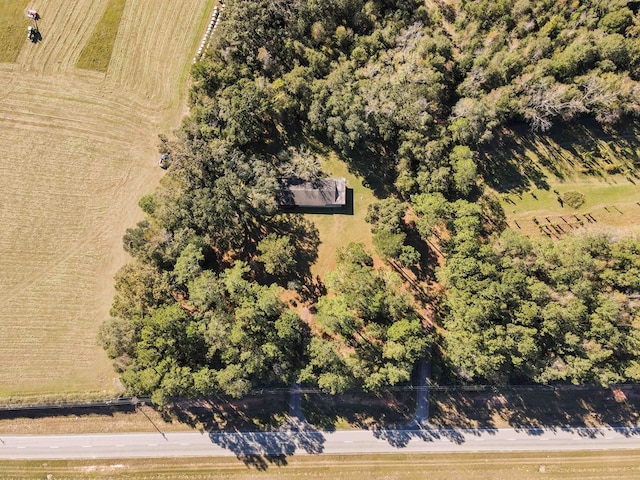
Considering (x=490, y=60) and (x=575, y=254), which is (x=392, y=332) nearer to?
(x=575, y=254)

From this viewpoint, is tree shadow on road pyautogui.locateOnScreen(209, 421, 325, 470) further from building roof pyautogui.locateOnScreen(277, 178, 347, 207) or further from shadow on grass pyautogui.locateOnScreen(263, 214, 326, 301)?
building roof pyautogui.locateOnScreen(277, 178, 347, 207)

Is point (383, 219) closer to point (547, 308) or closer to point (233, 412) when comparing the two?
point (547, 308)

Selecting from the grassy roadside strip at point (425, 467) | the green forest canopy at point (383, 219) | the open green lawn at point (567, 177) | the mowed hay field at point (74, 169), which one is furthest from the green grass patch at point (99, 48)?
the grassy roadside strip at point (425, 467)

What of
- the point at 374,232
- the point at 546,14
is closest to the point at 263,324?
the point at 374,232

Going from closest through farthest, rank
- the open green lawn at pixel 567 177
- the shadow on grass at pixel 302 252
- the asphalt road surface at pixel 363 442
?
the asphalt road surface at pixel 363 442, the open green lawn at pixel 567 177, the shadow on grass at pixel 302 252

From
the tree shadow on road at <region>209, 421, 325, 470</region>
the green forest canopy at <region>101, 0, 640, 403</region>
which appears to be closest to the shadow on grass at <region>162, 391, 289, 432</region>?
the tree shadow on road at <region>209, 421, 325, 470</region>

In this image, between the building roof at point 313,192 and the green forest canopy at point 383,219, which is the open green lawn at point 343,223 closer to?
the green forest canopy at point 383,219

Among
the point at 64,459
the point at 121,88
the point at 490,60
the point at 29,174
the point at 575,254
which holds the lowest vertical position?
the point at 64,459
